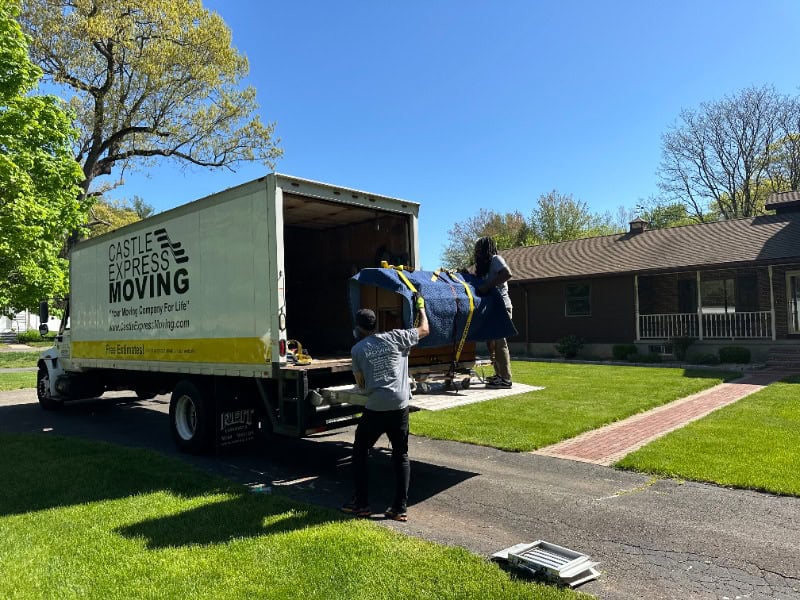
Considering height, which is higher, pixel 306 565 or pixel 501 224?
pixel 501 224

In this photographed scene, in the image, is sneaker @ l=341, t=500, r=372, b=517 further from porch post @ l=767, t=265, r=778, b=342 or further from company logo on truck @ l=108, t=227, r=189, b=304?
Answer: porch post @ l=767, t=265, r=778, b=342

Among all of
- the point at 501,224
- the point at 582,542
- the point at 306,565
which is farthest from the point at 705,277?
the point at 501,224

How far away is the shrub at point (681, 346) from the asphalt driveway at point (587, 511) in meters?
13.0

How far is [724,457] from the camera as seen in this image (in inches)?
264

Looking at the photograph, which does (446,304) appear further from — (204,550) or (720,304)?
(720,304)

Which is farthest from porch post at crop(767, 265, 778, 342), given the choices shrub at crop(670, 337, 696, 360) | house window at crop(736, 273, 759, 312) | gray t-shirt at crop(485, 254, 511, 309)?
gray t-shirt at crop(485, 254, 511, 309)

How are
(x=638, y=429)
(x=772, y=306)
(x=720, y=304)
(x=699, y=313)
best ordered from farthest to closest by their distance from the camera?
(x=720, y=304), (x=699, y=313), (x=772, y=306), (x=638, y=429)

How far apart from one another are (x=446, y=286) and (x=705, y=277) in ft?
55.6

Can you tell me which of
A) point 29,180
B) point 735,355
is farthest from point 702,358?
point 29,180

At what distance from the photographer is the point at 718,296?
19.8 metres

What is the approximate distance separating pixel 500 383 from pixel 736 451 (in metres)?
3.03

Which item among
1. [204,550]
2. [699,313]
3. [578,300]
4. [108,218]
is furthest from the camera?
[108,218]

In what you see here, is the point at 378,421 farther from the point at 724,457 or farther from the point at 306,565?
the point at 724,457

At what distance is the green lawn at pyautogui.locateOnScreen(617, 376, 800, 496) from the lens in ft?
19.5
